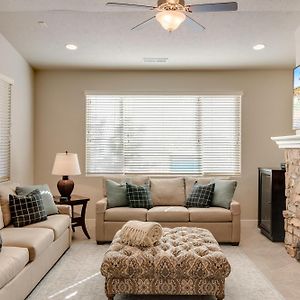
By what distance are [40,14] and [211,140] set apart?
3.53 m

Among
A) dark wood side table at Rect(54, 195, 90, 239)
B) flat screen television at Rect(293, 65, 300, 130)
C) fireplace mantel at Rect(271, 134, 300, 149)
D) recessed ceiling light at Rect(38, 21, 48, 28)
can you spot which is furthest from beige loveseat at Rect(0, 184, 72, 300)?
flat screen television at Rect(293, 65, 300, 130)

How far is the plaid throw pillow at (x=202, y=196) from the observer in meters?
5.33

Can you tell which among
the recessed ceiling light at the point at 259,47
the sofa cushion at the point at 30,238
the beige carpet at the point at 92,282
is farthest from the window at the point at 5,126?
the recessed ceiling light at the point at 259,47

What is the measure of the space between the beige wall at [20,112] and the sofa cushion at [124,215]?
1.61m

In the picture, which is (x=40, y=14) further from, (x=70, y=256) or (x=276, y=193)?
(x=276, y=193)

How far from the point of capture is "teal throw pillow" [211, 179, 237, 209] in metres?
5.27

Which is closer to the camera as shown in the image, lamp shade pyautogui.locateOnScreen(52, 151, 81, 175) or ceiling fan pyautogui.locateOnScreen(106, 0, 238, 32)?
ceiling fan pyautogui.locateOnScreen(106, 0, 238, 32)

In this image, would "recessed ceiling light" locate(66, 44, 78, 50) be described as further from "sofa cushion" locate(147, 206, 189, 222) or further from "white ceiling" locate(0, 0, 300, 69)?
"sofa cushion" locate(147, 206, 189, 222)

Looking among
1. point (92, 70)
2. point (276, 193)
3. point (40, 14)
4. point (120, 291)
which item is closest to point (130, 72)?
point (92, 70)

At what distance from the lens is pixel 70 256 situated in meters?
4.49

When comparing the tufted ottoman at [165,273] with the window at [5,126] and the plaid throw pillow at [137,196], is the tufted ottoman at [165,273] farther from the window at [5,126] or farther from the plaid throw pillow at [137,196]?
the window at [5,126]

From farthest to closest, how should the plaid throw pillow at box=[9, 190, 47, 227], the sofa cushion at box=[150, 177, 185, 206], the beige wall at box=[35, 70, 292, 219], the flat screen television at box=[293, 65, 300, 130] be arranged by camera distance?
the beige wall at box=[35, 70, 292, 219] → the sofa cushion at box=[150, 177, 185, 206] → the flat screen television at box=[293, 65, 300, 130] → the plaid throw pillow at box=[9, 190, 47, 227]

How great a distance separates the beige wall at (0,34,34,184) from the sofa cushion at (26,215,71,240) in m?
1.33

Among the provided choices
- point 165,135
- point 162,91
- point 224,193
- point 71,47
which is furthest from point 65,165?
point 224,193
